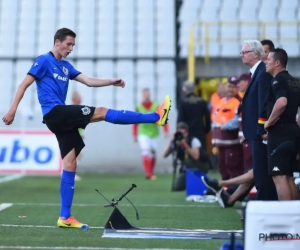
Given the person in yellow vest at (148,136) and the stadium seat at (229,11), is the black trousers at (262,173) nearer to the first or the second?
the person in yellow vest at (148,136)

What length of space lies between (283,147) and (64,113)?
6.89 ft

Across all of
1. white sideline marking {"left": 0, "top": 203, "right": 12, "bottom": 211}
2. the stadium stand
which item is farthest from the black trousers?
the stadium stand

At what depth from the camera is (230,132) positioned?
11969mm

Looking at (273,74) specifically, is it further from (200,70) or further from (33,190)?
(200,70)

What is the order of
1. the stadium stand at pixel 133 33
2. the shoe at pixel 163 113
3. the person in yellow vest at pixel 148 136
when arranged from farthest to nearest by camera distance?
the stadium stand at pixel 133 33, the person in yellow vest at pixel 148 136, the shoe at pixel 163 113

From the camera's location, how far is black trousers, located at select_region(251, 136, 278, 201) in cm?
868

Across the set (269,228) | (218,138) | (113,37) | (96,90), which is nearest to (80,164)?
(96,90)

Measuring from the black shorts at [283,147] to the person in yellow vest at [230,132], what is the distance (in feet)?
12.1

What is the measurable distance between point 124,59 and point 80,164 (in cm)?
412

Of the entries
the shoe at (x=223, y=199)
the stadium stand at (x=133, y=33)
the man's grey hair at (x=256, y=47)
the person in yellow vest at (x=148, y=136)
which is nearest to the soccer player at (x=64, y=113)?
the man's grey hair at (x=256, y=47)

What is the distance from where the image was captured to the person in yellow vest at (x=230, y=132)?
11906mm

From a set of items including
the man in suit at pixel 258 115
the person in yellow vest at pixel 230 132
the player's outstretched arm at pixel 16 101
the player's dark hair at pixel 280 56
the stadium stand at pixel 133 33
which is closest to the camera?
the player's outstretched arm at pixel 16 101

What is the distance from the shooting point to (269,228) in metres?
5.92

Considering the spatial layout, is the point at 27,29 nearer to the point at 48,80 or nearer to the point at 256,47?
the point at 256,47
